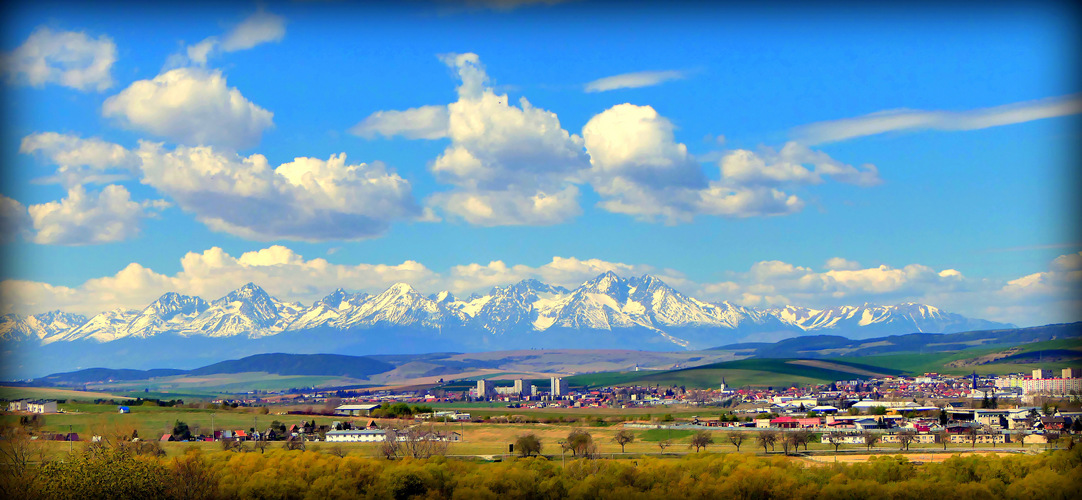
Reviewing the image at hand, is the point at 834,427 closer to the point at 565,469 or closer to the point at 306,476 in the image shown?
the point at 565,469

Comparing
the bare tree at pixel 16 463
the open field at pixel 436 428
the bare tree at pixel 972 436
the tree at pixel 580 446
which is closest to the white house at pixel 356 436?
the open field at pixel 436 428

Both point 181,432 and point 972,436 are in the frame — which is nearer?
point 972,436

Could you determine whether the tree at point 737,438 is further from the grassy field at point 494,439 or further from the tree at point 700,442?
the tree at point 700,442

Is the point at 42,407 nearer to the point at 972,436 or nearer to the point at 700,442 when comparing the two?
the point at 700,442

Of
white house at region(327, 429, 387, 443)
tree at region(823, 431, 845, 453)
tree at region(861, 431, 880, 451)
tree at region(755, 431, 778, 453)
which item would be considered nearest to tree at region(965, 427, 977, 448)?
tree at region(861, 431, 880, 451)

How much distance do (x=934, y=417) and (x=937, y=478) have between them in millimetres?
85489

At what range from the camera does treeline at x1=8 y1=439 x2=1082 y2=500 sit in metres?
58.8

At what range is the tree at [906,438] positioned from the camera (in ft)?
335

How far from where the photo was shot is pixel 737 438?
356ft

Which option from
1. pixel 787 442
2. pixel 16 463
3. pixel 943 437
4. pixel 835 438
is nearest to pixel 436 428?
pixel 787 442

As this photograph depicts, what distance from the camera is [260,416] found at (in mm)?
149250

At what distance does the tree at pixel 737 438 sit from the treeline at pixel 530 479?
31.3 m

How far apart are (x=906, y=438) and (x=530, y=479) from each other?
5469cm

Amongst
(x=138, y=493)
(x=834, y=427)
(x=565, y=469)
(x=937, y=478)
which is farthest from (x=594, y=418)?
(x=138, y=493)
